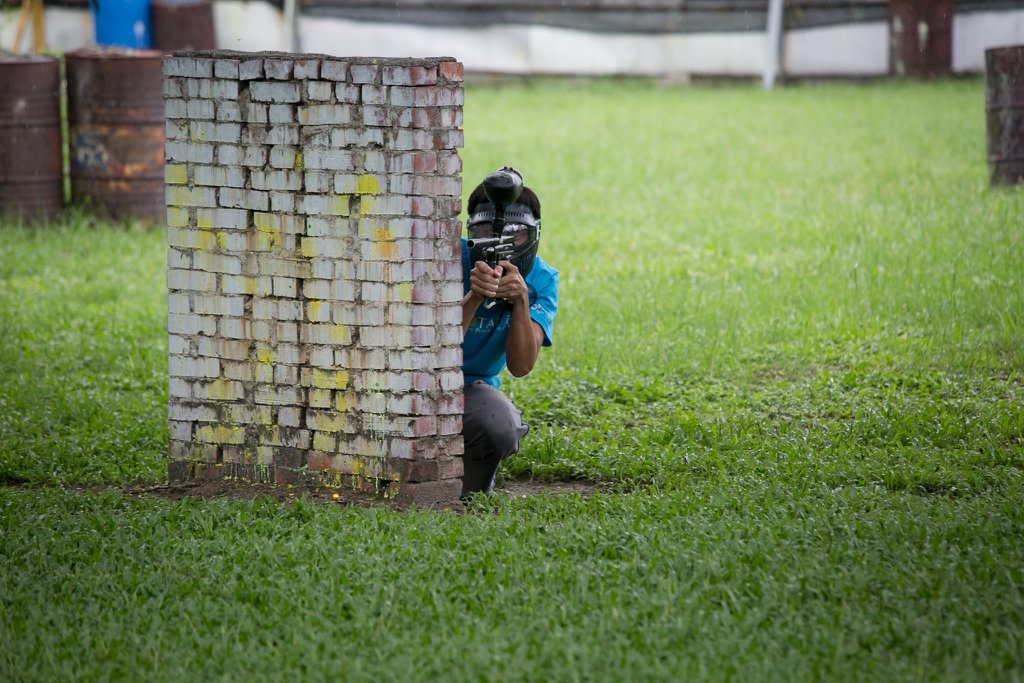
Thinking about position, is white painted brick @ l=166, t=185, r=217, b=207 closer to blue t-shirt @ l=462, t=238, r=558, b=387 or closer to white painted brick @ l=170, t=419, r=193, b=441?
white painted brick @ l=170, t=419, r=193, b=441

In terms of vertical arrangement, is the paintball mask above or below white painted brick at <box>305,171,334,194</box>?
below

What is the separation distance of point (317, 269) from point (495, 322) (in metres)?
0.78

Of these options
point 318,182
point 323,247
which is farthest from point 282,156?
point 323,247

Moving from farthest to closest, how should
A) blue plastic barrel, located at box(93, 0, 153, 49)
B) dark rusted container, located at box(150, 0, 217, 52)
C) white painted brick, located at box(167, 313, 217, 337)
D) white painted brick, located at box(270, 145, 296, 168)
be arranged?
dark rusted container, located at box(150, 0, 217, 52), blue plastic barrel, located at box(93, 0, 153, 49), white painted brick, located at box(167, 313, 217, 337), white painted brick, located at box(270, 145, 296, 168)

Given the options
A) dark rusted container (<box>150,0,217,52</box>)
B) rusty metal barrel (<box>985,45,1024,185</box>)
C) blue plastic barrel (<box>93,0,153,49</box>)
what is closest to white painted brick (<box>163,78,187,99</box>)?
rusty metal barrel (<box>985,45,1024,185</box>)

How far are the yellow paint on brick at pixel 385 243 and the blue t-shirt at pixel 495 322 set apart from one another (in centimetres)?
44

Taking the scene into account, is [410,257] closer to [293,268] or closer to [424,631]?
[293,268]

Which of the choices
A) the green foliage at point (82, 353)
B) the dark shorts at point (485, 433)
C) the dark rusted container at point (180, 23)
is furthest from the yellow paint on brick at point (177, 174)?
the dark rusted container at point (180, 23)

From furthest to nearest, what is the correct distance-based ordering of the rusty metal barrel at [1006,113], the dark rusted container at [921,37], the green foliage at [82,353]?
the dark rusted container at [921,37]
the rusty metal barrel at [1006,113]
the green foliage at [82,353]

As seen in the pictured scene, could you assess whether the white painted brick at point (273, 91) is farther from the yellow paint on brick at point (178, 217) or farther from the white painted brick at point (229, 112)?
the yellow paint on brick at point (178, 217)

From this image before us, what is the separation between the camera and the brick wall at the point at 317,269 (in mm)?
4691

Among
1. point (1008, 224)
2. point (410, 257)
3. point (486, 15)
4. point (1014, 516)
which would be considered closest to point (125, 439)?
point (410, 257)

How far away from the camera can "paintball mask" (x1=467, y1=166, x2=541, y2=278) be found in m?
4.77

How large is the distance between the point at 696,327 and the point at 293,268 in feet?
11.6
